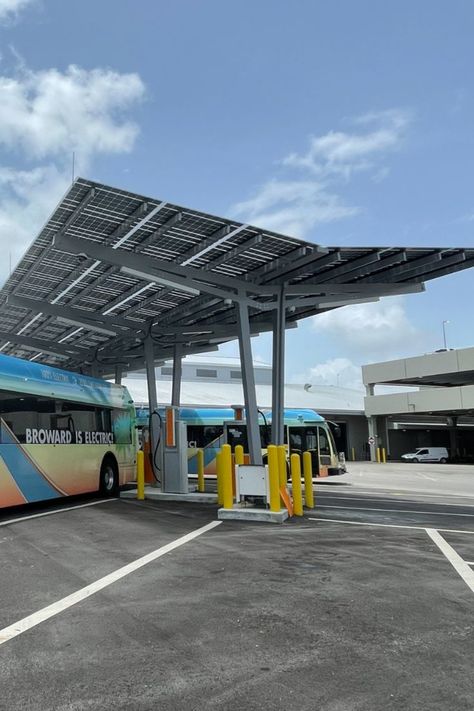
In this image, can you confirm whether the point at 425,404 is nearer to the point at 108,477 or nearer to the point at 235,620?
the point at 108,477

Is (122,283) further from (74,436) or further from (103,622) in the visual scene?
(103,622)

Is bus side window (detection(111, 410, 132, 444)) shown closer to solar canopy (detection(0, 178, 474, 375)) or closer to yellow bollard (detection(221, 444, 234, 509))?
solar canopy (detection(0, 178, 474, 375))

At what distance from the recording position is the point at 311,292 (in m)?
15.4

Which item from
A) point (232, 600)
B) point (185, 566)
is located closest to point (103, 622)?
point (232, 600)

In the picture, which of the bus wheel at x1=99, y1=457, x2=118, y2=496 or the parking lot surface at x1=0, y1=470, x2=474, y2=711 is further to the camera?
the bus wheel at x1=99, y1=457, x2=118, y2=496

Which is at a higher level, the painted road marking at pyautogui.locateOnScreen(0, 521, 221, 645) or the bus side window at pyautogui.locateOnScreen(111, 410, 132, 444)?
the bus side window at pyautogui.locateOnScreen(111, 410, 132, 444)

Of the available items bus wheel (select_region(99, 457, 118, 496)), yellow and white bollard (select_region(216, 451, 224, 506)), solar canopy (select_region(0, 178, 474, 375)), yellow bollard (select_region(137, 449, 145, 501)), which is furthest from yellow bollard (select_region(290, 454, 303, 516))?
bus wheel (select_region(99, 457, 118, 496))

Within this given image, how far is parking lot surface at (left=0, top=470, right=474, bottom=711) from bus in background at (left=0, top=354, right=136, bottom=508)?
2.27 meters

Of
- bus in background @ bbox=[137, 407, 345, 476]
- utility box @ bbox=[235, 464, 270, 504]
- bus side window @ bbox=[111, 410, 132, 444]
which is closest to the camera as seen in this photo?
utility box @ bbox=[235, 464, 270, 504]

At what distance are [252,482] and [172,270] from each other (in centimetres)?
552

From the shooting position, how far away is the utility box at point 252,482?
11305 mm

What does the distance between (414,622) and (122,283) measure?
12.7m

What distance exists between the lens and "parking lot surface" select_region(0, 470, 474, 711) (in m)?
3.74

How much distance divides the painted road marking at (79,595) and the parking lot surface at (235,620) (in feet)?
0.09
